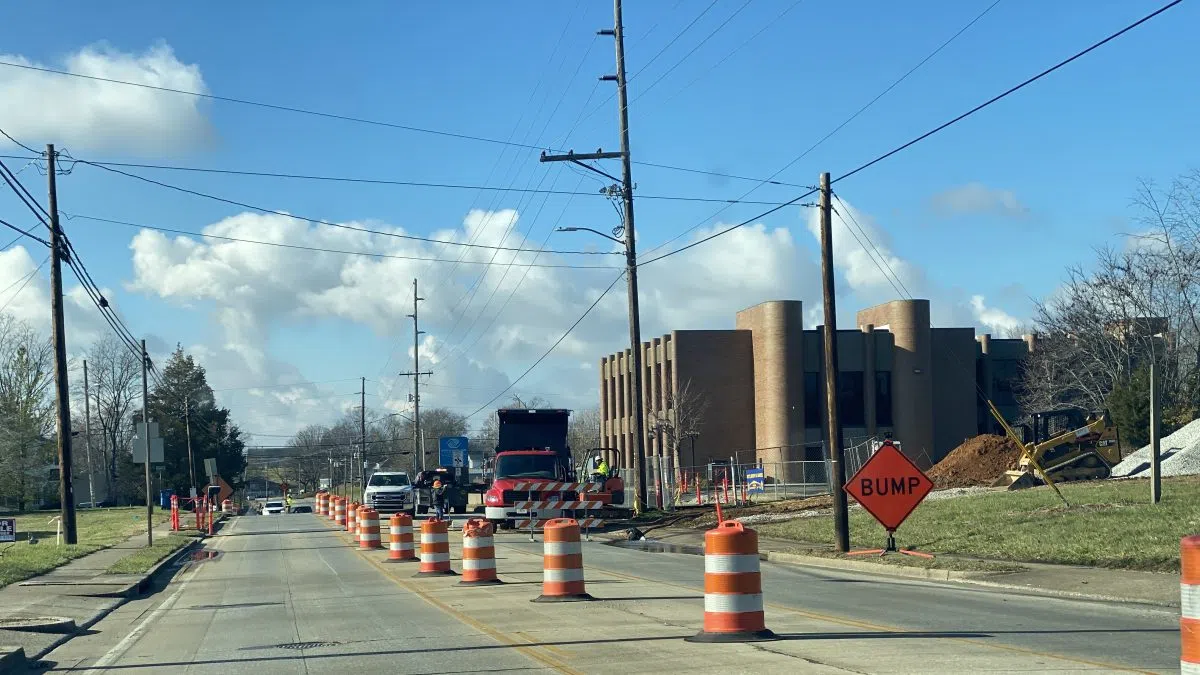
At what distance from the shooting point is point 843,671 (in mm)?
8828

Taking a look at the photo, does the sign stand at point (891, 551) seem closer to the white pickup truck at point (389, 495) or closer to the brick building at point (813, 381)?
the white pickup truck at point (389, 495)

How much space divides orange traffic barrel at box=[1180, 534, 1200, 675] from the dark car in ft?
133

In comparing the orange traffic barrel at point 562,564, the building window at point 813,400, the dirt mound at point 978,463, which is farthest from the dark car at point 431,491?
the orange traffic barrel at point 562,564

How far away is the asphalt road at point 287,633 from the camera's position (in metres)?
10.4

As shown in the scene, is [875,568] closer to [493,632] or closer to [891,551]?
[891,551]

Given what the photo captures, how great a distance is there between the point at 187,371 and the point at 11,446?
3617 centimetres

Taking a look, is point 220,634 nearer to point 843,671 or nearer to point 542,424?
point 843,671

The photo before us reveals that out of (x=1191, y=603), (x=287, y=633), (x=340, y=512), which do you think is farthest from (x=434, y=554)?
(x=340, y=512)

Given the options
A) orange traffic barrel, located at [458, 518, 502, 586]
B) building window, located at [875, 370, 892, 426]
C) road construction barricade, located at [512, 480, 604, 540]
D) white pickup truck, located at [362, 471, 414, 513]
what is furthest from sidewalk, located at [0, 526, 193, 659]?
building window, located at [875, 370, 892, 426]

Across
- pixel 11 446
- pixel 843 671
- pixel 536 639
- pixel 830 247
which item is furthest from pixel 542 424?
pixel 11 446

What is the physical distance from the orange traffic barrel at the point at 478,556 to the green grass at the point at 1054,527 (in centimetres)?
813

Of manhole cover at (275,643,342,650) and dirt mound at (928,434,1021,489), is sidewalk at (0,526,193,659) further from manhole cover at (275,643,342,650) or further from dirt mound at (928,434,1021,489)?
dirt mound at (928,434,1021,489)

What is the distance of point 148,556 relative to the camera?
26469mm

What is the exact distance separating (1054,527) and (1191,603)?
15879 mm
